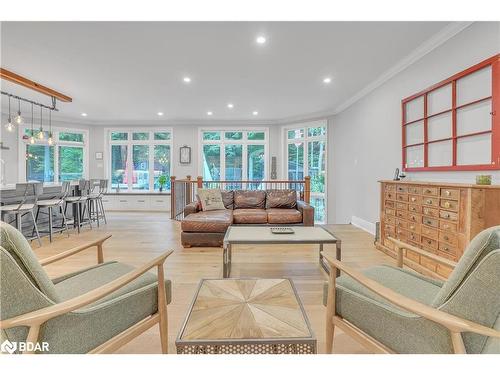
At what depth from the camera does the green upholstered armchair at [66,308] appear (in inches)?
40.4

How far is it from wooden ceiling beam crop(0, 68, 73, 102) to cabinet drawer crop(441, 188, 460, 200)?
628 cm

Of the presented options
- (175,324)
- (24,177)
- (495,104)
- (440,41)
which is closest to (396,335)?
(175,324)

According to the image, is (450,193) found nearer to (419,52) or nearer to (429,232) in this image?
(429,232)

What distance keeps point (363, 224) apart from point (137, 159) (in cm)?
699

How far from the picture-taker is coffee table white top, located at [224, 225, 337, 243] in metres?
2.72

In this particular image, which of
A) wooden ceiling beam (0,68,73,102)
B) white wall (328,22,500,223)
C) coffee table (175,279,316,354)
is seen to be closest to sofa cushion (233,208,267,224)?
white wall (328,22,500,223)

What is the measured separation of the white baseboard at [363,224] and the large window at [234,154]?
332 cm

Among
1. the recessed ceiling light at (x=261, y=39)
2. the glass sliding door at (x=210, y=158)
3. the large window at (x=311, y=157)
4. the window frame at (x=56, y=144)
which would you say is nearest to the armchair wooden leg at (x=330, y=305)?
the recessed ceiling light at (x=261, y=39)

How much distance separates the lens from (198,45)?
3.35m

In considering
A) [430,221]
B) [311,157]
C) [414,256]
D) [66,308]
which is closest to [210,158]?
[311,157]

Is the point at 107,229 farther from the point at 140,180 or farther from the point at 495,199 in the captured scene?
the point at 495,199

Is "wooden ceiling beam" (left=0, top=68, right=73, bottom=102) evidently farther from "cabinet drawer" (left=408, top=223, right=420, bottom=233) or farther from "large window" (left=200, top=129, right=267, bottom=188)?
"cabinet drawer" (left=408, top=223, right=420, bottom=233)

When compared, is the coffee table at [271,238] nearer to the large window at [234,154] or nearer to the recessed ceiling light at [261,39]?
the recessed ceiling light at [261,39]

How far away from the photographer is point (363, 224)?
5.24 meters
